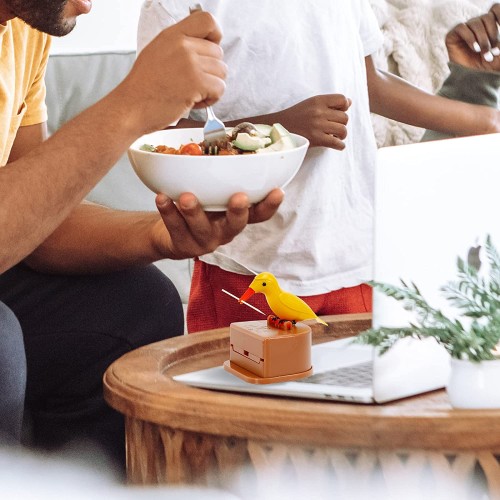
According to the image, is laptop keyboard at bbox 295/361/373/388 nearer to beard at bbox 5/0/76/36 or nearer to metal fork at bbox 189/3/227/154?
metal fork at bbox 189/3/227/154

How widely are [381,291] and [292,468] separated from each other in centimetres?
18

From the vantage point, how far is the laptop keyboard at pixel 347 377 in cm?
102

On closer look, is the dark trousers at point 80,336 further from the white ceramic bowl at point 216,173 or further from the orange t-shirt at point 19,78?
the white ceramic bowl at point 216,173

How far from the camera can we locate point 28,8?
156 cm

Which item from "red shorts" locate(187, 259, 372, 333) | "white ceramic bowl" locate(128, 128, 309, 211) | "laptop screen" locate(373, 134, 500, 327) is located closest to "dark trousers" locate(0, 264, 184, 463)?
"red shorts" locate(187, 259, 372, 333)

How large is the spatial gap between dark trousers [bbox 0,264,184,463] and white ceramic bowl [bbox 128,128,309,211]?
0.38 meters

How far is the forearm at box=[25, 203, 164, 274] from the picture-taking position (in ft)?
4.97

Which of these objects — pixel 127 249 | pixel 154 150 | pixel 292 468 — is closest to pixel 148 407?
pixel 292 468

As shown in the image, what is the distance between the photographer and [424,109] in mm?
1941

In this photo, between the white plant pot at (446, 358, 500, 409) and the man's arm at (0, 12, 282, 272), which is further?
the man's arm at (0, 12, 282, 272)

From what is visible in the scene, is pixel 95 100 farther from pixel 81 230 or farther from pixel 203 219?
pixel 203 219

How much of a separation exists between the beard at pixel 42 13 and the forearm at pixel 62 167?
441mm

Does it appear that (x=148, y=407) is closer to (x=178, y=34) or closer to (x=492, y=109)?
(x=178, y=34)

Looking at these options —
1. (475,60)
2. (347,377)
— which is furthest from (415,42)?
(347,377)
